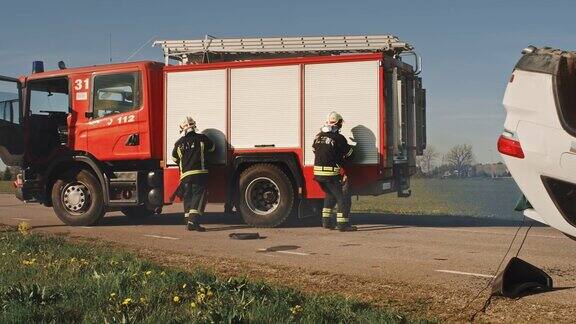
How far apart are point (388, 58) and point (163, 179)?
4.41 metres

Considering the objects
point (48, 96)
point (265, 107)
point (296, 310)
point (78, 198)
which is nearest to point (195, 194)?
point (265, 107)

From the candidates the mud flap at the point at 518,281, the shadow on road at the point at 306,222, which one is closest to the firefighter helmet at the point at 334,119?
the shadow on road at the point at 306,222

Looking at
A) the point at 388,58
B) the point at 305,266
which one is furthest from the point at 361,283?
the point at 388,58

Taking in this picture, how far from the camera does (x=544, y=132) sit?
4066mm

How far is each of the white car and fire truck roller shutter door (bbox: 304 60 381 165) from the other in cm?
560

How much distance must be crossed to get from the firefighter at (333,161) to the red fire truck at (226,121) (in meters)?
0.25

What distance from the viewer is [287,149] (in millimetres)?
10383

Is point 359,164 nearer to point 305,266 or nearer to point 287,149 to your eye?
point 287,149

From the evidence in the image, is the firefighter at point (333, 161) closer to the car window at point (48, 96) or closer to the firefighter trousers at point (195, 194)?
the firefighter trousers at point (195, 194)

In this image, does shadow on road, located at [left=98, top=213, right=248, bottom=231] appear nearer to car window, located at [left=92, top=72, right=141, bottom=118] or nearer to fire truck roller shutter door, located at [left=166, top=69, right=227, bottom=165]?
fire truck roller shutter door, located at [left=166, top=69, right=227, bottom=165]

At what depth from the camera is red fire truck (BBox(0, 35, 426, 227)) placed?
1016 centimetres

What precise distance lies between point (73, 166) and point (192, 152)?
2513 millimetres

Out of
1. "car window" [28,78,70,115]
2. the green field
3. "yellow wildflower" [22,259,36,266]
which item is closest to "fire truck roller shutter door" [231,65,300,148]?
the green field

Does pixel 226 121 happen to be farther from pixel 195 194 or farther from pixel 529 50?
pixel 529 50
